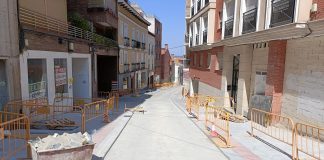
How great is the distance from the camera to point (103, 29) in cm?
2361

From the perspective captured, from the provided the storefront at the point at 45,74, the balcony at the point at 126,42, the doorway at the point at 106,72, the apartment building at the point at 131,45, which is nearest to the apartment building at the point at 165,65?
the apartment building at the point at 131,45

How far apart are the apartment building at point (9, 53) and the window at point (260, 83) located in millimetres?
10613

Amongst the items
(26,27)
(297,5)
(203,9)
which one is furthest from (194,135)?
(203,9)

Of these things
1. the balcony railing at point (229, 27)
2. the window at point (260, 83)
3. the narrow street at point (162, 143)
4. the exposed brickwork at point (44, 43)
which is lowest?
the narrow street at point (162, 143)

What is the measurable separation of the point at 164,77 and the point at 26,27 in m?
51.5

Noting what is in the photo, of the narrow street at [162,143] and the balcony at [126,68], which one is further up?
the balcony at [126,68]

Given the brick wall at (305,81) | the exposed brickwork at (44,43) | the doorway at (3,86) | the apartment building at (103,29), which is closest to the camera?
the brick wall at (305,81)

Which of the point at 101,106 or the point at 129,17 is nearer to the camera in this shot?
the point at 101,106

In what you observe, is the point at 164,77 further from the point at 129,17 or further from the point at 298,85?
the point at 298,85

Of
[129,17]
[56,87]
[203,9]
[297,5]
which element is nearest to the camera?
[297,5]

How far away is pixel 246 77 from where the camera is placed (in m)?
13.2

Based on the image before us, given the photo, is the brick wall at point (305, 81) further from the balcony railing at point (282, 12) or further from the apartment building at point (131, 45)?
the apartment building at point (131, 45)

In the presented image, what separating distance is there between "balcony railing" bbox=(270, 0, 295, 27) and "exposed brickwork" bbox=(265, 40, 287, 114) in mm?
938

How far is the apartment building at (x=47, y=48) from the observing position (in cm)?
978
